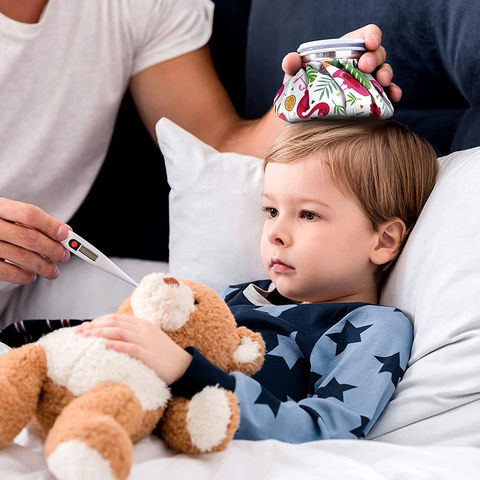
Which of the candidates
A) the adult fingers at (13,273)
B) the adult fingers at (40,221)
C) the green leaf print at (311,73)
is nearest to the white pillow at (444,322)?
the green leaf print at (311,73)

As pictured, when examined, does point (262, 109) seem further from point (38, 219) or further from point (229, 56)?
point (38, 219)

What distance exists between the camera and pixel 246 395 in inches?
28.7

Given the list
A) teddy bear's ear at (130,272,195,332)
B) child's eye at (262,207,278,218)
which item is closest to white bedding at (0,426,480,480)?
teddy bear's ear at (130,272,195,332)

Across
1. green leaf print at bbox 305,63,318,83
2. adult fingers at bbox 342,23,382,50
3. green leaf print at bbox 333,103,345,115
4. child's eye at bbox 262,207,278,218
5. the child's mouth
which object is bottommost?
the child's mouth

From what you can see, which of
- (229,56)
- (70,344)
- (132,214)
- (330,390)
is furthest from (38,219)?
(229,56)

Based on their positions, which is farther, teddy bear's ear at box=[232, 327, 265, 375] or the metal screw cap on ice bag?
the metal screw cap on ice bag

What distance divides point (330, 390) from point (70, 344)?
35cm

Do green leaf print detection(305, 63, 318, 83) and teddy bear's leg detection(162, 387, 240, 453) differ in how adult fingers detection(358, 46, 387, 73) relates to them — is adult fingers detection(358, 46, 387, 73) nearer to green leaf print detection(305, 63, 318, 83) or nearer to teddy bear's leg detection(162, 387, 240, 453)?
green leaf print detection(305, 63, 318, 83)

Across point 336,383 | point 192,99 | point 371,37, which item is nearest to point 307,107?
point 371,37

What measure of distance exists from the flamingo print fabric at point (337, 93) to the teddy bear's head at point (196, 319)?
39cm

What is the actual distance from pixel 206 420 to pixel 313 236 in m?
0.39

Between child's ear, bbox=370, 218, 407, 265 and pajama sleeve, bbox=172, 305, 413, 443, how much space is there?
0.11m

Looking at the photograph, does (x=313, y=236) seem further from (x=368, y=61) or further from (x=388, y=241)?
(x=368, y=61)

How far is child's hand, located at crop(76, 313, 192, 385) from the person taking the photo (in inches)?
25.9
